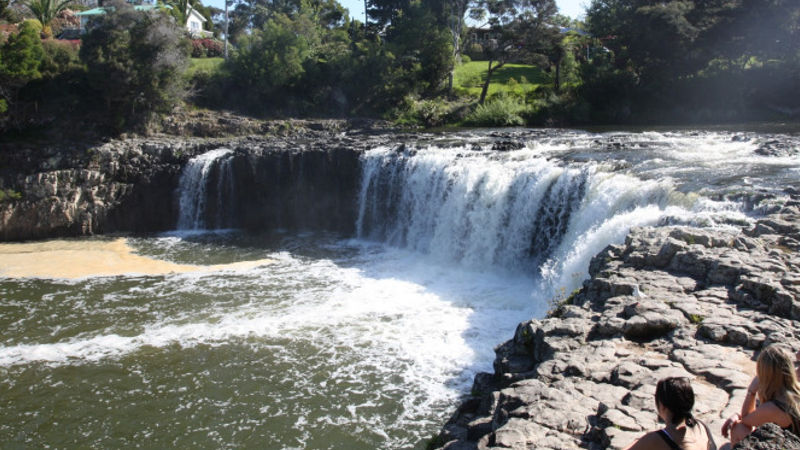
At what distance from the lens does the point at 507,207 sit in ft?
63.3

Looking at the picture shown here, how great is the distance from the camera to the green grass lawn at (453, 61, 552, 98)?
43.5 meters

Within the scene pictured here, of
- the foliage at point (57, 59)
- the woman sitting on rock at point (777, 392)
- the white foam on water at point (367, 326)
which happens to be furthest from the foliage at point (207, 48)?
the woman sitting on rock at point (777, 392)

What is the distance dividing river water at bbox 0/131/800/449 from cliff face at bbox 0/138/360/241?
53.0 inches

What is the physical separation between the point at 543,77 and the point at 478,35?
14.7 metres

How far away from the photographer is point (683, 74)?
121ft

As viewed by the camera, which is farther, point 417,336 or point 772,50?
point 772,50

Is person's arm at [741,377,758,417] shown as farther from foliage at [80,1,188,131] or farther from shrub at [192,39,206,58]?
shrub at [192,39,206,58]

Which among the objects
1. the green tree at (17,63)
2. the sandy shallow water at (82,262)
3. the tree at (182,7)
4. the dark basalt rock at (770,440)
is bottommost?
the sandy shallow water at (82,262)

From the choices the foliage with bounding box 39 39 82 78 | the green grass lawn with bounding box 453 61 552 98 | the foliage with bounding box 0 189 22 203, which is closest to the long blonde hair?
the foliage with bounding box 0 189 22 203

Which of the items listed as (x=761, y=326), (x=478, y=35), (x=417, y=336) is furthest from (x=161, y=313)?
(x=478, y=35)

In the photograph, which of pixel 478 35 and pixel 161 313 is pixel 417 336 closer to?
pixel 161 313

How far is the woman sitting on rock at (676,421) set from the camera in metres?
4.43

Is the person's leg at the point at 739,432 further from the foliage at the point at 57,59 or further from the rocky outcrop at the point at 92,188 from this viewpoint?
the foliage at the point at 57,59

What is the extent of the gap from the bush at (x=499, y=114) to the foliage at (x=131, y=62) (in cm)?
1686
